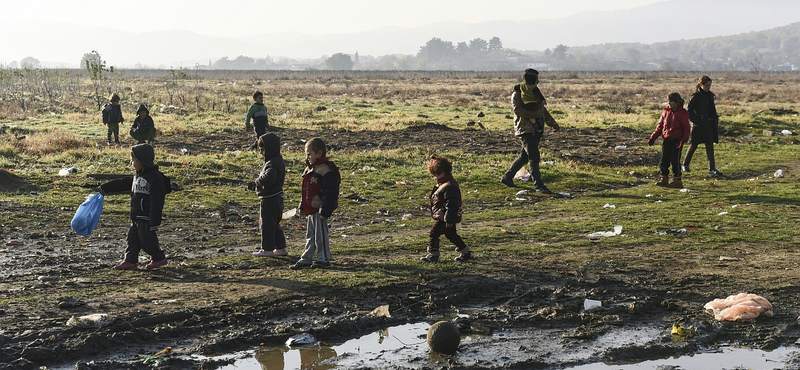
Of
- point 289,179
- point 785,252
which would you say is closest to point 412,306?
point 785,252

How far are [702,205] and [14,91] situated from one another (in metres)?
38.6

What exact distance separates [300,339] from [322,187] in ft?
6.59

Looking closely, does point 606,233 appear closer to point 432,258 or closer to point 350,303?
point 432,258

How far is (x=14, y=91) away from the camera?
41219mm

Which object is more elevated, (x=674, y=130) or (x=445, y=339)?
(x=674, y=130)

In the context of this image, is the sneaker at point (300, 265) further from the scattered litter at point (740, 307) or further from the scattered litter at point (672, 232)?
the scattered litter at point (672, 232)

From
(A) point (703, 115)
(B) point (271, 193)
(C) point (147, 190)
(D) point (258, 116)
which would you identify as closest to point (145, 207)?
(C) point (147, 190)

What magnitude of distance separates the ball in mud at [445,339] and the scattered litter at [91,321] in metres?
2.60

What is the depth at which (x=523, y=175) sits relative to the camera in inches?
592

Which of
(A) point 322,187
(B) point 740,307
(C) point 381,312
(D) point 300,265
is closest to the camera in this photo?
(B) point 740,307

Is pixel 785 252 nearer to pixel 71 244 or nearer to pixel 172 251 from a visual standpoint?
pixel 172 251

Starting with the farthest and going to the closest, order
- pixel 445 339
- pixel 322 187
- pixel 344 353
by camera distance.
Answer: pixel 322 187, pixel 344 353, pixel 445 339

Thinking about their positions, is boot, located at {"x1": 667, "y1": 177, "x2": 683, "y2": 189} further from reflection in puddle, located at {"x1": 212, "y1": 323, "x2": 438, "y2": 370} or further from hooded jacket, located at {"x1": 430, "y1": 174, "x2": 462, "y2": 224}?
reflection in puddle, located at {"x1": 212, "y1": 323, "x2": 438, "y2": 370}

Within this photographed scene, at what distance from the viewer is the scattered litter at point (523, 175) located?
15.0 metres
